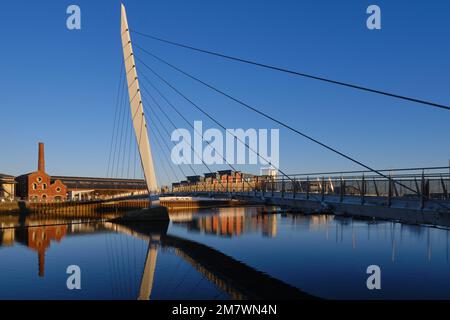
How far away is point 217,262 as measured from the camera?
26.7 meters

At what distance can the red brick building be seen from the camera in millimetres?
75438

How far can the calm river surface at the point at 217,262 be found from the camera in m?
18.8

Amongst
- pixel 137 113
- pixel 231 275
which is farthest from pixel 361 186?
pixel 137 113

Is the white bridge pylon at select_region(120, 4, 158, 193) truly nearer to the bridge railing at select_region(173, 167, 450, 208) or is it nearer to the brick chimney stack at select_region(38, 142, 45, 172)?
the bridge railing at select_region(173, 167, 450, 208)

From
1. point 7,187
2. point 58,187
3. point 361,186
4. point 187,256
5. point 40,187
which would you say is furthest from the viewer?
point 58,187

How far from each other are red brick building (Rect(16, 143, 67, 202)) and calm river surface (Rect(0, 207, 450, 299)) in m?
35.5

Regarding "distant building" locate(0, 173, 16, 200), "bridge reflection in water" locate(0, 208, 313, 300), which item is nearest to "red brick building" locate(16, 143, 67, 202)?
"distant building" locate(0, 173, 16, 200)

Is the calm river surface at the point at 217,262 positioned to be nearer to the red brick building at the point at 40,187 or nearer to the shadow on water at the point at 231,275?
the shadow on water at the point at 231,275

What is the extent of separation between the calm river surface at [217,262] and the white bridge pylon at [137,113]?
691 cm

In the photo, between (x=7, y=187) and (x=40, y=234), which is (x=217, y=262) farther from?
(x=7, y=187)

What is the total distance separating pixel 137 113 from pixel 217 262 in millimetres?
25216

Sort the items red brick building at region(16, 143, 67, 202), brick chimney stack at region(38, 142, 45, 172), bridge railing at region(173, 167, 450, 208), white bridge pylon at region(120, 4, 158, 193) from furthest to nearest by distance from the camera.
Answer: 1. brick chimney stack at region(38, 142, 45, 172)
2. red brick building at region(16, 143, 67, 202)
3. white bridge pylon at region(120, 4, 158, 193)
4. bridge railing at region(173, 167, 450, 208)
